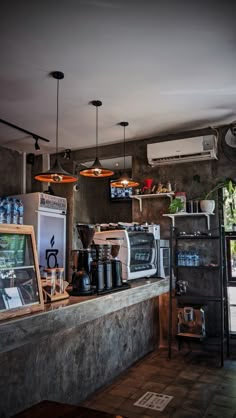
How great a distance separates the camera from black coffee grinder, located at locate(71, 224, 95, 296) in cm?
266

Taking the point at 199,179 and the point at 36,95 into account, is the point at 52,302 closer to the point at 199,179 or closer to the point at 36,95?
the point at 36,95

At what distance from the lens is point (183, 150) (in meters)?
4.80

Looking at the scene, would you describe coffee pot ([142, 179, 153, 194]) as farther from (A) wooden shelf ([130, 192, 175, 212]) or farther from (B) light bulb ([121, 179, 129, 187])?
(B) light bulb ([121, 179, 129, 187])

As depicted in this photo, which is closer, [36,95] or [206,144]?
[36,95]

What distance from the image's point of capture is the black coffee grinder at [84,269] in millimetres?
2664

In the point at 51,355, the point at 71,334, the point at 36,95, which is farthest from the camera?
the point at 36,95

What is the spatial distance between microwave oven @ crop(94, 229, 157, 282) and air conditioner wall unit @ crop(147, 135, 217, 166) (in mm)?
1340

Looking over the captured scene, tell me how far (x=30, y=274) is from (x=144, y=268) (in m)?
2.00

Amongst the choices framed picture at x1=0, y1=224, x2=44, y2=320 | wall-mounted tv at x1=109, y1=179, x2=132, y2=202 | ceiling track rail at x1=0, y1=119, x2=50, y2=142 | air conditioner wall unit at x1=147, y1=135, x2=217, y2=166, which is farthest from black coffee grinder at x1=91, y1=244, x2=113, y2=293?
wall-mounted tv at x1=109, y1=179, x2=132, y2=202

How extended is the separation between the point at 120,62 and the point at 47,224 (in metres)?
3.08

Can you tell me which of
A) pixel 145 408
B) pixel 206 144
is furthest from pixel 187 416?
pixel 206 144

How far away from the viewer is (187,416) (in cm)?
266

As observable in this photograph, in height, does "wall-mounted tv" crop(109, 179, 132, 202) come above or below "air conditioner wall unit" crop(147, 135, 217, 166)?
below

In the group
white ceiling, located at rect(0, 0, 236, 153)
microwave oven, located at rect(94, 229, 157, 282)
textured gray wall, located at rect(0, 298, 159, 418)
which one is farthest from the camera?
microwave oven, located at rect(94, 229, 157, 282)
